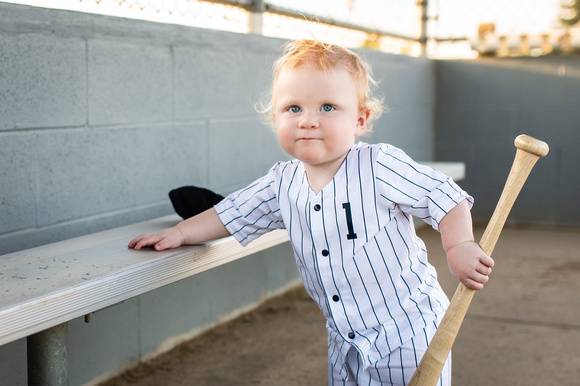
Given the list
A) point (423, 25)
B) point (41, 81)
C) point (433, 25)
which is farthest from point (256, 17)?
point (433, 25)

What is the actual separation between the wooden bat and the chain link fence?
2467mm

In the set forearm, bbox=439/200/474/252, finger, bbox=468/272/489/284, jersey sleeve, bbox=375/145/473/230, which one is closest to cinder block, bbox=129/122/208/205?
jersey sleeve, bbox=375/145/473/230

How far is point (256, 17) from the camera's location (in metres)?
3.73

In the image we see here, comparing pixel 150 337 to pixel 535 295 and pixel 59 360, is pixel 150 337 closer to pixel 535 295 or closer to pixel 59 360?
pixel 59 360

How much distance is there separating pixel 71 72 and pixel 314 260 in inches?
45.8

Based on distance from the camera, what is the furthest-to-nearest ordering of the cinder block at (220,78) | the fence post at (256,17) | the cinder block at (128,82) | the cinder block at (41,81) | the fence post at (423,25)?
the fence post at (423,25)
the fence post at (256,17)
the cinder block at (220,78)
the cinder block at (128,82)
the cinder block at (41,81)

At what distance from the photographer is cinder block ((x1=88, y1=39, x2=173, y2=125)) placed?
2.52 m

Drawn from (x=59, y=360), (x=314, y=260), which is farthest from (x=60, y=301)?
(x=314, y=260)

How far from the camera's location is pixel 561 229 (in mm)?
5770

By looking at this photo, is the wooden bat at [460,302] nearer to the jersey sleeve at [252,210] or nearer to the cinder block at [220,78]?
the jersey sleeve at [252,210]

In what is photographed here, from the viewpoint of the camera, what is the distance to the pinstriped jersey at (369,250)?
1.75 m

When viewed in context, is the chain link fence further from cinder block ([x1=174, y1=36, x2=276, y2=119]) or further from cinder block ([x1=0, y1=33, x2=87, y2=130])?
cinder block ([x1=0, y1=33, x2=87, y2=130])

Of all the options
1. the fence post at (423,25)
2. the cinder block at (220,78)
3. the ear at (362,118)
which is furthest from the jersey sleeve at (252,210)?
the fence post at (423,25)

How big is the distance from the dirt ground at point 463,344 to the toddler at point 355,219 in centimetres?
103
